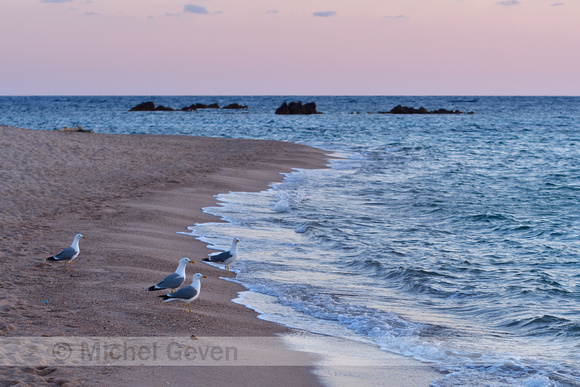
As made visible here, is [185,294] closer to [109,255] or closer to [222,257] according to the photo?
[222,257]

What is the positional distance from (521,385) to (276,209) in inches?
370

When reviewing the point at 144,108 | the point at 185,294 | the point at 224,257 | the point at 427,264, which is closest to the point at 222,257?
the point at 224,257

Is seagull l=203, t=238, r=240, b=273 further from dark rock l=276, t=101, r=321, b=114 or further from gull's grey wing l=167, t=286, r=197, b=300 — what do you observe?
dark rock l=276, t=101, r=321, b=114

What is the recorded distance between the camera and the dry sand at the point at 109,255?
5301mm

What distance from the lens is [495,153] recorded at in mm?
32688

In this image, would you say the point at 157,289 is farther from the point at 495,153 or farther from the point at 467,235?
the point at 495,153

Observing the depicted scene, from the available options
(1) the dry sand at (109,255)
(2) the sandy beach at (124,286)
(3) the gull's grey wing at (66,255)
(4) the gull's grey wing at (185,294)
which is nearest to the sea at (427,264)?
(2) the sandy beach at (124,286)

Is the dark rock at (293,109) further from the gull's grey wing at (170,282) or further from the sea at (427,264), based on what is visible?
the gull's grey wing at (170,282)

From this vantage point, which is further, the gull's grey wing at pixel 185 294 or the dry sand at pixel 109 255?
the gull's grey wing at pixel 185 294

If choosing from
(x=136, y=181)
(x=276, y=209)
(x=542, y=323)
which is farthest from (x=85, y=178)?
(x=542, y=323)

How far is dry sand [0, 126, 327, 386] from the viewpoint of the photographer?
5301mm

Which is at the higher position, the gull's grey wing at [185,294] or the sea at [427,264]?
the gull's grey wing at [185,294]

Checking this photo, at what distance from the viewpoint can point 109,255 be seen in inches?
347

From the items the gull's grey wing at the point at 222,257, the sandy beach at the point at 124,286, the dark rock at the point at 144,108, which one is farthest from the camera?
the dark rock at the point at 144,108
